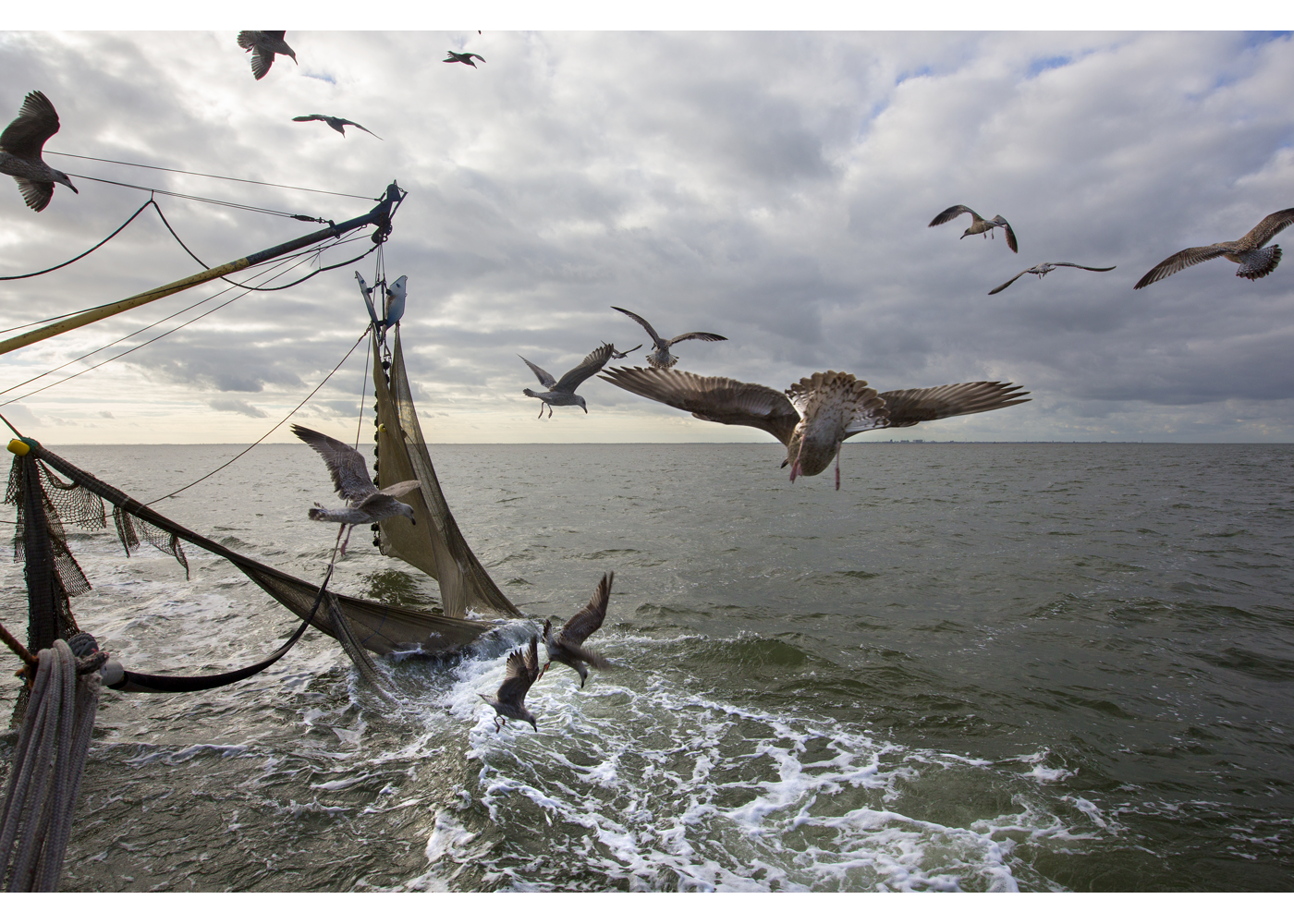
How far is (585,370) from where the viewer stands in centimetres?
751

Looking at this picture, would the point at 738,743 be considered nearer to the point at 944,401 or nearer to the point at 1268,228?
the point at 944,401

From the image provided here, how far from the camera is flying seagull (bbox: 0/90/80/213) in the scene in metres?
5.47

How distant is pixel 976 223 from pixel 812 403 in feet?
15.4

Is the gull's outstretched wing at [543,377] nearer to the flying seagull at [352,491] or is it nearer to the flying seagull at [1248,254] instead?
the flying seagull at [352,491]

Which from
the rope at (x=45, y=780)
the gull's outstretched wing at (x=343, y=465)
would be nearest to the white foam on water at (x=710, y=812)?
the rope at (x=45, y=780)

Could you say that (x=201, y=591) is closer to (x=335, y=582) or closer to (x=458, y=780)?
(x=335, y=582)

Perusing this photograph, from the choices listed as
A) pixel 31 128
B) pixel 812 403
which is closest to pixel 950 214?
pixel 812 403

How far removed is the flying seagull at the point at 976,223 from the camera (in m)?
7.30

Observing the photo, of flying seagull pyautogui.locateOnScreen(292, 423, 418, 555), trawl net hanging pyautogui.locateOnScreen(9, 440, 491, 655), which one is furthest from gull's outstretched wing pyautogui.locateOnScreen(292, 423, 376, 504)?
trawl net hanging pyautogui.locateOnScreen(9, 440, 491, 655)

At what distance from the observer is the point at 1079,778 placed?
6.95 m

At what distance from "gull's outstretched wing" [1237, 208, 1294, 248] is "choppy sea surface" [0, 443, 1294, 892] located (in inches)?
225

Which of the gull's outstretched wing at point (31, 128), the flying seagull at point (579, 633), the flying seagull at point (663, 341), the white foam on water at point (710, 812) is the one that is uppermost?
the gull's outstretched wing at point (31, 128)

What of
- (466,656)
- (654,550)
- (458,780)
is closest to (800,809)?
(458,780)

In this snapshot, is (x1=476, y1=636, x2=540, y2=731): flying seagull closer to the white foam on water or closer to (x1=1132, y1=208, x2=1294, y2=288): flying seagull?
the white foam on water
